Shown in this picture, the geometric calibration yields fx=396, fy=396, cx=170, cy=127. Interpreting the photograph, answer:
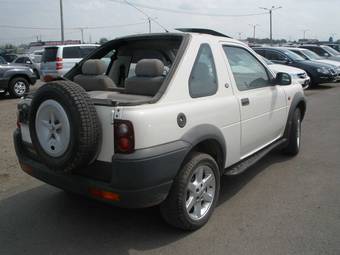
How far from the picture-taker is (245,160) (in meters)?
4.50

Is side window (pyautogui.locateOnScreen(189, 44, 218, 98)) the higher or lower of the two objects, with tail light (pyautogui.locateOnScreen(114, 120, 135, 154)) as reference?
higher

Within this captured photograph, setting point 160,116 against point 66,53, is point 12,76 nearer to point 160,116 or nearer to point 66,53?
point 66,53

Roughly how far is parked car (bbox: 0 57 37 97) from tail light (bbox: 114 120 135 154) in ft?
38.0

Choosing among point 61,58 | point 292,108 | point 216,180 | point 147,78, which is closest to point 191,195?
point 216,180

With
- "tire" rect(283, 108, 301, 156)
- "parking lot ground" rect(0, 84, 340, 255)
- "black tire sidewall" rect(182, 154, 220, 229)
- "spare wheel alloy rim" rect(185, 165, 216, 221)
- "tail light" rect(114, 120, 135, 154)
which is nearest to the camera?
"tail light" rect(114, 120, 135, 154)

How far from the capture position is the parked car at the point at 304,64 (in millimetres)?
16297

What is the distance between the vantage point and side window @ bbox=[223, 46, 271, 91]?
4.30 meters

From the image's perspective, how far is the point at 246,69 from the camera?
459cm

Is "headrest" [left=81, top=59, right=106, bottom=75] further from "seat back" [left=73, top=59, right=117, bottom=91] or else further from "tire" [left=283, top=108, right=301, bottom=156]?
"tire" [left=283, top=108, right=301, bottom=156]

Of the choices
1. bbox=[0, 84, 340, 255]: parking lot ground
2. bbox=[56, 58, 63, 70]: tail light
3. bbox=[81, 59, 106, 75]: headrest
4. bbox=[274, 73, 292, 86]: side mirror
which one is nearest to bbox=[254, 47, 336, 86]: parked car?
bbox=[56, 58, 63, 70]: tail light

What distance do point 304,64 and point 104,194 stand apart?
15.0 m

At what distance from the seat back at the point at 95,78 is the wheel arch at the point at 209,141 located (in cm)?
138

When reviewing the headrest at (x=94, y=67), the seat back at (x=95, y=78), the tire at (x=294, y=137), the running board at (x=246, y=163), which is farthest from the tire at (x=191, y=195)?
the tire at (x=294, y=137)

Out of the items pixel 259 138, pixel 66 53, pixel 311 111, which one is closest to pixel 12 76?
pixel 66 53
